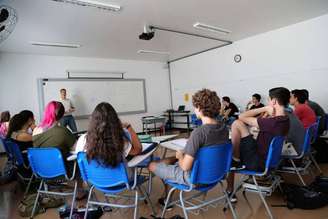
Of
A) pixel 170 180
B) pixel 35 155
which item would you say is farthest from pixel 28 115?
pixel 170 180

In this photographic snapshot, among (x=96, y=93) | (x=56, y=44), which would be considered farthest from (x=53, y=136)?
(x=96, y=93)

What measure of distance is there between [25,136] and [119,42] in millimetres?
3554

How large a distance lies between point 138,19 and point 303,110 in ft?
10.3

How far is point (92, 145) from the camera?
1.69 meters

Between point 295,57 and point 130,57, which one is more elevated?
point 130,57

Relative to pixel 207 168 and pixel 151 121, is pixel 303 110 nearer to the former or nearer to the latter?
pixel 207 168

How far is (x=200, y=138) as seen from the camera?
1.64 meters

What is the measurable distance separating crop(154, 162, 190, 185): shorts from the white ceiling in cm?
267

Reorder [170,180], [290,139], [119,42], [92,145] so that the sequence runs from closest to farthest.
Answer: [92,145], [170,180], [290,139], [119,42]

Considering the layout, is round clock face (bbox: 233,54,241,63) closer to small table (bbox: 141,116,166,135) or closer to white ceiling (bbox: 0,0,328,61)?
white ceiling (bbox: 0,0,328,61)

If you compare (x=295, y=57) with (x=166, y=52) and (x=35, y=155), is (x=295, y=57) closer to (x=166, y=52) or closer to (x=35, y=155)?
(x=166, y=52)

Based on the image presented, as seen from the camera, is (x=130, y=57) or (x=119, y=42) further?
(x=130, y=57)

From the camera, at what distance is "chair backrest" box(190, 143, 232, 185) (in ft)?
5.35

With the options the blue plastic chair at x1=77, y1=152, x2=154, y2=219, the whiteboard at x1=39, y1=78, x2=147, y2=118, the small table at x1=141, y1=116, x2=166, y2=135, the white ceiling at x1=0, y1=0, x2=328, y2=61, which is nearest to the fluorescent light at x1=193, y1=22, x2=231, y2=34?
the white ceiling at x1=0, y1=0, x2=328, y2=61
